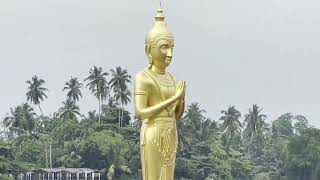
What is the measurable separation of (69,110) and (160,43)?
67.1 m

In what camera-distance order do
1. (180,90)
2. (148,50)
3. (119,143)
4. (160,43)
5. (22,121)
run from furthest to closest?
1. (22,121)
2. (119,143)
3. (148,50)
4. (160,43)
5. (180,90)

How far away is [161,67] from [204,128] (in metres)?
69.4

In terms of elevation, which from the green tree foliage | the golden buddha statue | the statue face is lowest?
the golden buddha statue

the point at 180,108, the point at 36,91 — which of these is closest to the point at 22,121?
the point at 36,91

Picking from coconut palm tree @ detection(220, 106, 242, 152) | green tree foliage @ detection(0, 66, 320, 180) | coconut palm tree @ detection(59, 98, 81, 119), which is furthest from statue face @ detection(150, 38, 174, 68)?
coconut palm tree @ detection(220, 106, 242, 152)

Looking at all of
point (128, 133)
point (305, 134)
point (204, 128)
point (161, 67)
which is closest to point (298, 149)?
point (305, 134)

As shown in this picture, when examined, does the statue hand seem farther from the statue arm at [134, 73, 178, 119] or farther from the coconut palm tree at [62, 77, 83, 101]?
the coconut palm tree at [62, 77, 83, 101]

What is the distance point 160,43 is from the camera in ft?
59.7

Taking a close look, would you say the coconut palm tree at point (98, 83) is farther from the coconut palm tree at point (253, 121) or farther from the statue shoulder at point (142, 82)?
the statue shoulder at point (142, 82)

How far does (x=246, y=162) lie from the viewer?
87.8m

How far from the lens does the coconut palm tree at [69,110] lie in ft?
278

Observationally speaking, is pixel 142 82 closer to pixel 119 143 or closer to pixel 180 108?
pixel 180 108

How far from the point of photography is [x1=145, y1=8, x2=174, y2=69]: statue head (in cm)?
1822

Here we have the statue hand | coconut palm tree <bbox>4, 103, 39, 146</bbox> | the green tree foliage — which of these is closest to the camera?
the statue hand
